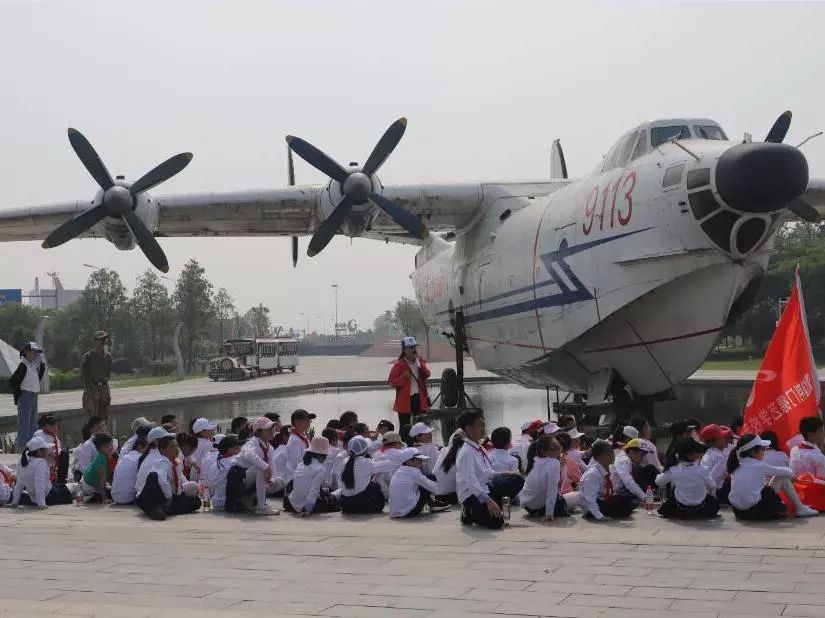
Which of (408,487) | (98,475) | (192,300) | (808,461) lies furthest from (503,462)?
(192,300)

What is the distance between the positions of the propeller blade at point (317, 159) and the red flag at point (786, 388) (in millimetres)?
10626

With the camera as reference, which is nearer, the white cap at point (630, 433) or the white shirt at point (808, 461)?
the white shirt at point (808, 461)

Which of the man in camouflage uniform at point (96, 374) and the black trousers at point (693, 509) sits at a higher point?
the man in camouflage uniform at point (96, 374)

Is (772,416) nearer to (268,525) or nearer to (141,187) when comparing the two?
(268,525)

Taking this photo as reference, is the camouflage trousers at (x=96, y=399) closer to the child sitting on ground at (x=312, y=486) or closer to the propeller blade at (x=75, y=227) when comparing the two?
the propeller blade at (x=75, y=227)

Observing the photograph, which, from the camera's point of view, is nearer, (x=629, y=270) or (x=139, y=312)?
(x=629, y=270)

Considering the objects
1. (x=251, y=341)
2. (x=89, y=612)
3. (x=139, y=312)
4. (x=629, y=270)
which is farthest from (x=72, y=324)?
(x=89, y=612)

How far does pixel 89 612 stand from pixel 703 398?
24849 mm

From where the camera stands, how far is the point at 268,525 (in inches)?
391

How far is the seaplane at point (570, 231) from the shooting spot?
1344 cm

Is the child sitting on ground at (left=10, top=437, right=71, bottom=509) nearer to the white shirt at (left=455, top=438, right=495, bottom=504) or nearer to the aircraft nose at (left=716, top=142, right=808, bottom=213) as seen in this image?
the white shirt at (left=455, top=438, right=495, bottom=504)

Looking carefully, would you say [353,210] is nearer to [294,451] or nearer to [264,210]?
[264,210]

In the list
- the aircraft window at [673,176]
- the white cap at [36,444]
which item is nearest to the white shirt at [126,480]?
the white cap at [36,444]

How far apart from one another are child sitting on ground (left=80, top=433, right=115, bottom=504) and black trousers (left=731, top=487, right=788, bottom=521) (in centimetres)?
765
